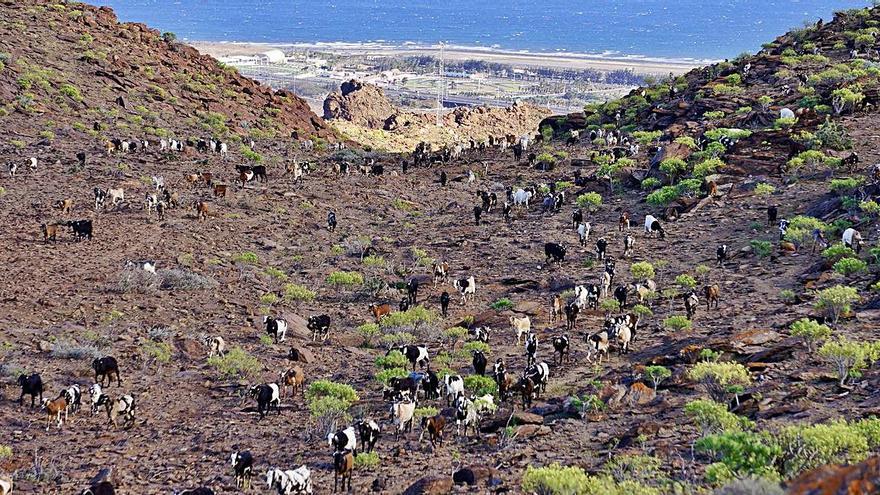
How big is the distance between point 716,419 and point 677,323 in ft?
21.4

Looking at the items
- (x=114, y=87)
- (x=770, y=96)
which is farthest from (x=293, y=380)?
(x=114, y=87)

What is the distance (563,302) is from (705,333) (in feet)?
14.9

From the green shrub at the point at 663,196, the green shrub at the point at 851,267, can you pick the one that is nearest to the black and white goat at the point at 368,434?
the green shrub at the point at 851,267

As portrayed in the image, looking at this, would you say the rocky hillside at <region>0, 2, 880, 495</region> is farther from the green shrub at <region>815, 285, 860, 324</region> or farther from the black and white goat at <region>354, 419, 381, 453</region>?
the black and white goat at <region>354, 419, 381, 453</region>

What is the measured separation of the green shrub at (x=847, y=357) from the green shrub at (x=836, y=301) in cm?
234

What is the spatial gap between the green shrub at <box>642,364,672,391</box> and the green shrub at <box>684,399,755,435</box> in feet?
6.87

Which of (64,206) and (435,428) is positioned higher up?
(64,206)

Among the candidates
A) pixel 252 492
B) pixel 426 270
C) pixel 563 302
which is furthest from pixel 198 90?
pixel 252 492

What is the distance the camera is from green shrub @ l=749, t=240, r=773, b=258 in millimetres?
23625

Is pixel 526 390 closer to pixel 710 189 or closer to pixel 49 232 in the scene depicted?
pixel 49 232

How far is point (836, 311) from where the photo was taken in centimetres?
1706

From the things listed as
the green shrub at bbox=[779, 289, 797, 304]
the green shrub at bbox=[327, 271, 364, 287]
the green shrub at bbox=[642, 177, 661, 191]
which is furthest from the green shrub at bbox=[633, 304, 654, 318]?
the green shrub at bbox=[642, 177, 661, 191]

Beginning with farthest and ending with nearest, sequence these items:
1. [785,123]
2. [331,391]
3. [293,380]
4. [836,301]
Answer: [785,123]
[836,301]
[293,380]
[331,391]

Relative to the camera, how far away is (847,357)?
46.2 ft
